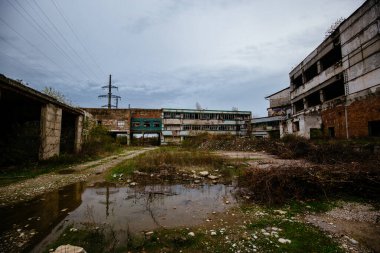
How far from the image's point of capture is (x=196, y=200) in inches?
176

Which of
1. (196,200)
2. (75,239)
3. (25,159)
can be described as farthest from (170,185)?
(25,159)

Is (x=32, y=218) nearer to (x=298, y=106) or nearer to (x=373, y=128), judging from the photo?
(x=373, y=128)

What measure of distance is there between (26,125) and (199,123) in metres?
33.7

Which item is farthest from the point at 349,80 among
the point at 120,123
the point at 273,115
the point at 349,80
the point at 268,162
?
the point at 120,123

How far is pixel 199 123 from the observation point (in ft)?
137

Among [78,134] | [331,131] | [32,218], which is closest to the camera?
[32,218]

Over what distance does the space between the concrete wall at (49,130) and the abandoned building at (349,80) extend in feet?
58.4

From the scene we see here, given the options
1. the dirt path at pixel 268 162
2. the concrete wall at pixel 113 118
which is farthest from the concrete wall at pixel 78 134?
the concrete wall at pixel 113 118

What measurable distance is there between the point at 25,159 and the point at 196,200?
885cm

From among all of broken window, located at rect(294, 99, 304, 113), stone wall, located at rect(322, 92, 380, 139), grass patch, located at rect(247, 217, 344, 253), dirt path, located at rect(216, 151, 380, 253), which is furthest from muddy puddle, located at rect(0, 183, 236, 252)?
broken window, located at rect(294, 99, 304, 113)

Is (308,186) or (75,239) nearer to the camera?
(75,239)

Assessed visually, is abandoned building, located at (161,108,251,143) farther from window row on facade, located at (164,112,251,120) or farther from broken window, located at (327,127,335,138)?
broken window, located at (327,127,335,138)

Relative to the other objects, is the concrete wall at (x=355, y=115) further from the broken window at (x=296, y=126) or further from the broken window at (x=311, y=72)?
the broken window at (x=311, y=72)

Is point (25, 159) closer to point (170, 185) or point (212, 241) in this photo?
point (170, 185)
